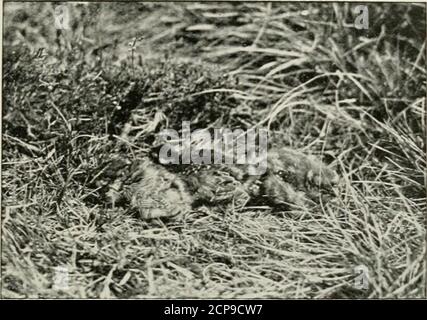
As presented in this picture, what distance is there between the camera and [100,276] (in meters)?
1.74

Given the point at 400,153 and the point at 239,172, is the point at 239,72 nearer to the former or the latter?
the point at 239,172

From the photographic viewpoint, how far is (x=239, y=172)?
5.78 ft

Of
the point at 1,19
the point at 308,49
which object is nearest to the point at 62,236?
the point at 1,19

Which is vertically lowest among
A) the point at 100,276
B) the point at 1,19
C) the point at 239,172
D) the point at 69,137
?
the point at 100,276

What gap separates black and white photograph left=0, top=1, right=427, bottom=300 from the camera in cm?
174

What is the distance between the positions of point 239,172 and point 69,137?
0.50 meters

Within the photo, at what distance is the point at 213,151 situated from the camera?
1.76 m

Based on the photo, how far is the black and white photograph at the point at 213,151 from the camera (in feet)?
5.71

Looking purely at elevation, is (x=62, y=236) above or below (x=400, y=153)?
below

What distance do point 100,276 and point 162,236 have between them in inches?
8.3

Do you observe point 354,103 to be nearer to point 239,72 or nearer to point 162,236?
point 239,72
